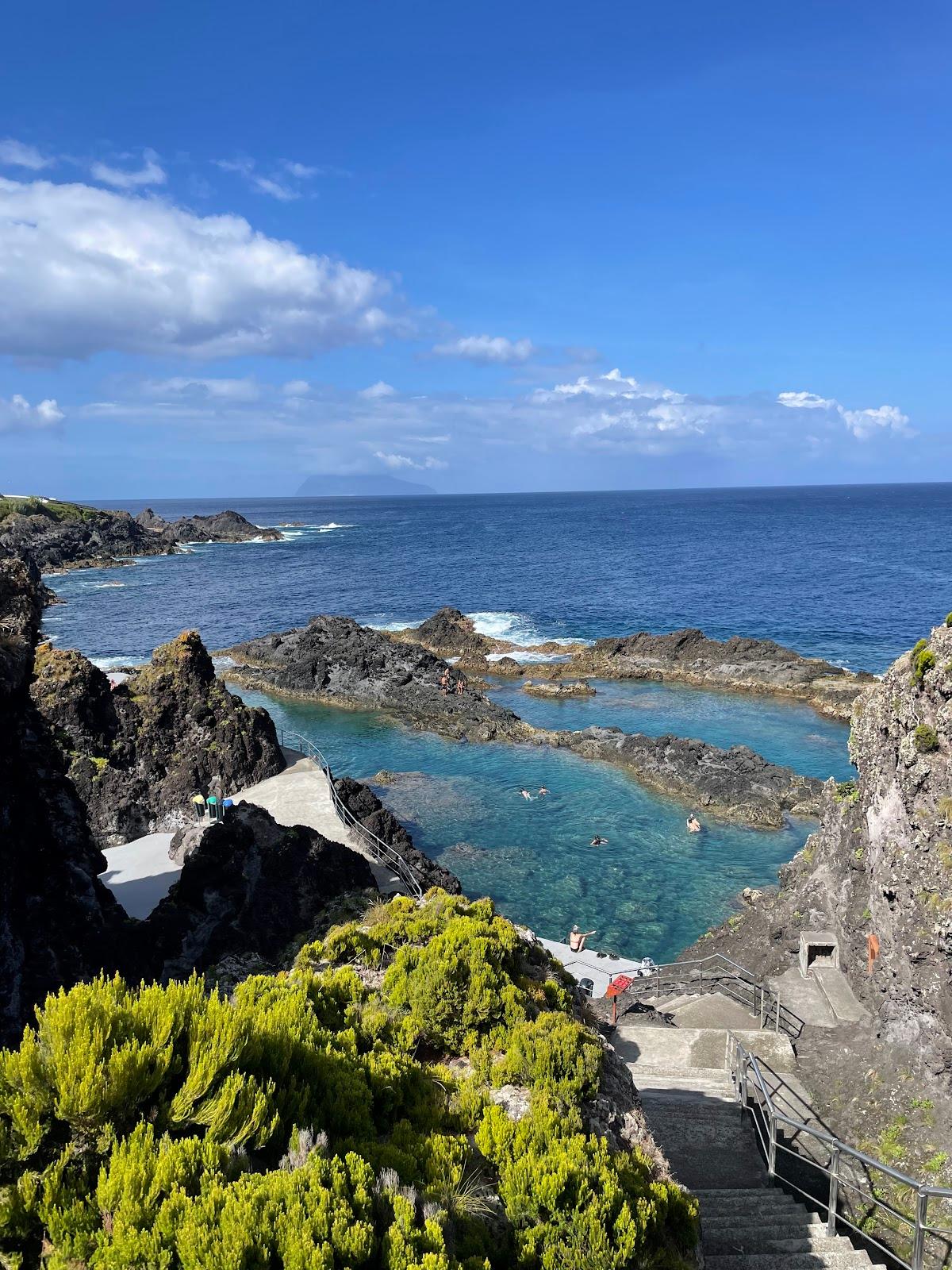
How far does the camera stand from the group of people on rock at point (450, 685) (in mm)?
47594

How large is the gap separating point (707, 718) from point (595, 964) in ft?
86.8

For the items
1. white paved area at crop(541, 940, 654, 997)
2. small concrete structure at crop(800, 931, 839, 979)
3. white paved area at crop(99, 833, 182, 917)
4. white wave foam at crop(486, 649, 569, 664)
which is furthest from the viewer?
white wave foam at crop(486, 649, 569, 664)

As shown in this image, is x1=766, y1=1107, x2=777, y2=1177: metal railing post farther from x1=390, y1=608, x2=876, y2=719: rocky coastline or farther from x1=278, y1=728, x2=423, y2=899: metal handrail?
x1=390, y1=608, x2=876, y2=719: rocky coastline

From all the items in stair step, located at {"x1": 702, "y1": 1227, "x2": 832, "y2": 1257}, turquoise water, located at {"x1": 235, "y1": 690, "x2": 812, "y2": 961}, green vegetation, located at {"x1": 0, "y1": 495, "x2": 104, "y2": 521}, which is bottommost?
turquoise water, located at {"x1": 235, "y1": 690, "x2": 812, "y2": 961}

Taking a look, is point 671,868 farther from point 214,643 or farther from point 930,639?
point 214,643

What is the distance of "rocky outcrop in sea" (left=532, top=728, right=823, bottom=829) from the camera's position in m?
32.0

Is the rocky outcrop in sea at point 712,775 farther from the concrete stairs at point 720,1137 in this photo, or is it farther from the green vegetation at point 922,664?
the green vegetation at point 922,664

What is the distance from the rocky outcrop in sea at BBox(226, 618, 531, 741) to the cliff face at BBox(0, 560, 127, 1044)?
28322 millimetres

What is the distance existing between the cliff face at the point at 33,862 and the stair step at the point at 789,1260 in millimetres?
9260

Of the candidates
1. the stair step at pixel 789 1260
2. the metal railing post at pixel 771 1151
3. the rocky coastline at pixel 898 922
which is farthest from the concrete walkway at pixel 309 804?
the stair step at pixel 789 1260

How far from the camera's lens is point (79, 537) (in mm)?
119562

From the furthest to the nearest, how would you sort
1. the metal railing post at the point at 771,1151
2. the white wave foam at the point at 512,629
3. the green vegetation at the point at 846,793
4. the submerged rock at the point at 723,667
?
the white wave foam at the point at 512,629, the submerged rock at the point at 723,667, the green vegetation at the point at 846,793, the metal railing post at the point at 771,1151

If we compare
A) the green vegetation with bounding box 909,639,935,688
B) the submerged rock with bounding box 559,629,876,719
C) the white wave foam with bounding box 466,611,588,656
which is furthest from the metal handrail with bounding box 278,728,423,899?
the white wave foam with bounding box 466,611,588,656

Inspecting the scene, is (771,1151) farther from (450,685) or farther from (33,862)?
(450,685)
